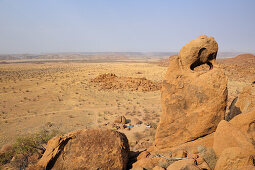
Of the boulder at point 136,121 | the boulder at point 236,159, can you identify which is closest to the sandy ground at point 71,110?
the boulder at point 136,121

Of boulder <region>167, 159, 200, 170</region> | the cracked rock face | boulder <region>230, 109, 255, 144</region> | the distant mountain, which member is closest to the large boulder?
boulder <region>167, 159, 200, 170</region>

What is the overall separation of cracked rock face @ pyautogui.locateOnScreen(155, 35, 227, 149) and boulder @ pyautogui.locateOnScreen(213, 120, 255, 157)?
0.61 m

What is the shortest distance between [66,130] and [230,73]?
3016 centimetres

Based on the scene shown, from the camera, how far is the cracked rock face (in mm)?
4512

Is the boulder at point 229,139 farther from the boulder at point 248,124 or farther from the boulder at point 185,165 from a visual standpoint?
the boulder at point 185,165

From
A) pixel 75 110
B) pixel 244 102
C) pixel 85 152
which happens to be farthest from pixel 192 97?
pixel 75 110

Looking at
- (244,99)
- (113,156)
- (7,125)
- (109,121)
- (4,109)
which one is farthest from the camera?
(4,109)

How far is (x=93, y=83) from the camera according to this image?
23.2m

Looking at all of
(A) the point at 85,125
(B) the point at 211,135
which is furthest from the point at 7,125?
(B) the point at 211,135

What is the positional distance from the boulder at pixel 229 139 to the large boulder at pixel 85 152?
2.39 m

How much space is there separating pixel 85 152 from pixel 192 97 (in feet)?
10.6

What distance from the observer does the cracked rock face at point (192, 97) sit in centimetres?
451

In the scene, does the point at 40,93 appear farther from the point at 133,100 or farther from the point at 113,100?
the point at 133,100

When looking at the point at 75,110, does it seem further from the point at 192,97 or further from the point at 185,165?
the point at 185,165
